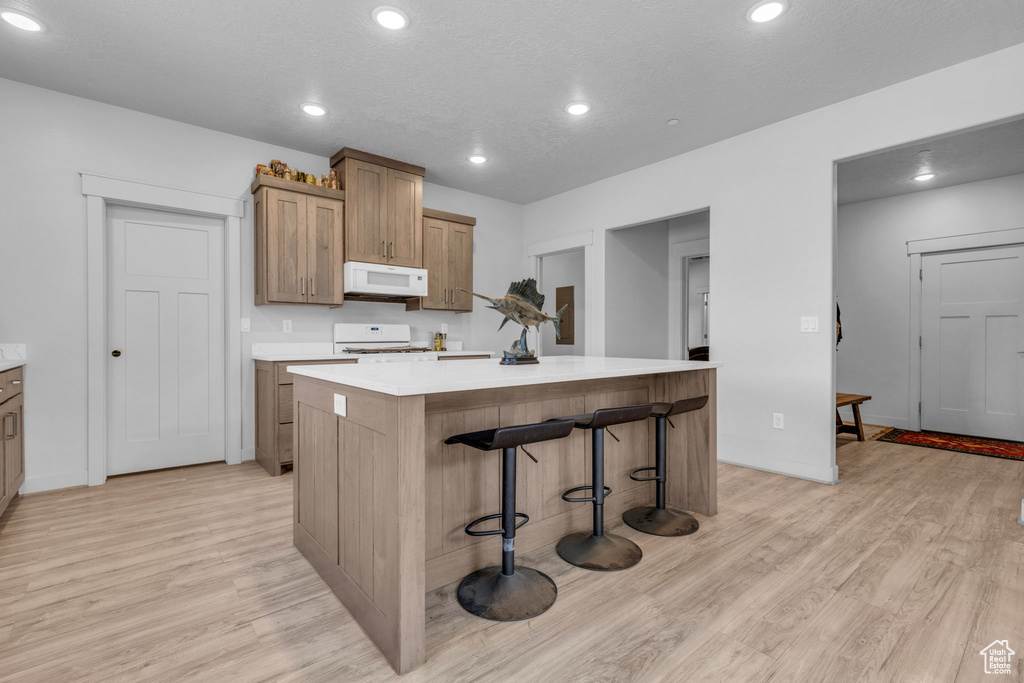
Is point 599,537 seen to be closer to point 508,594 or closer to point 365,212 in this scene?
point 508,594

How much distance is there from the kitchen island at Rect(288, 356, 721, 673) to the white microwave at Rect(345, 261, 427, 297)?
2002mm

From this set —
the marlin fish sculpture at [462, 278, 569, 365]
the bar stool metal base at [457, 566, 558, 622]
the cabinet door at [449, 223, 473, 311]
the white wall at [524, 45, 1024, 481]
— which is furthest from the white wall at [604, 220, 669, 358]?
the bar stool metal base at [457, 566, 558, 622]

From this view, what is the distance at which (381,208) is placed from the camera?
13.8 feet

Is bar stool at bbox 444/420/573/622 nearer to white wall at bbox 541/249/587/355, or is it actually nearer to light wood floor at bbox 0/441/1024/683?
light wood floor at bbox 0/441/1024/683

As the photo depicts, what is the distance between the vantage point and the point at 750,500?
293 cm

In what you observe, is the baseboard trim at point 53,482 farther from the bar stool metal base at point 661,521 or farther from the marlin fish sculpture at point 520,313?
the bar stool metal base at point 661,521

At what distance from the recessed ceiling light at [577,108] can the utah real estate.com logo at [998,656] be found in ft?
11.0

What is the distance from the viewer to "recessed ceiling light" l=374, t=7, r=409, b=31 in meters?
2.32

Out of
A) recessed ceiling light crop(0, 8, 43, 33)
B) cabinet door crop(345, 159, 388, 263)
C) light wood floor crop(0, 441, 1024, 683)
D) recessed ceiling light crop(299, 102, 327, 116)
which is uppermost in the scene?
recessed ceiling light crop(0, 8, 43, 33)

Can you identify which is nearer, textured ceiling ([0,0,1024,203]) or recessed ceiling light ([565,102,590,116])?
textured ceiling ([0,0,1024,203])

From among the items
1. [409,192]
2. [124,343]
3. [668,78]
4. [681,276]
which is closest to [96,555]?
[124,343]

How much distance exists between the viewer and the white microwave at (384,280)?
402 cm

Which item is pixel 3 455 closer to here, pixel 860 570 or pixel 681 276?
pixel 860 570

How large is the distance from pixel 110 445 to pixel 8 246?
57.3 inches
